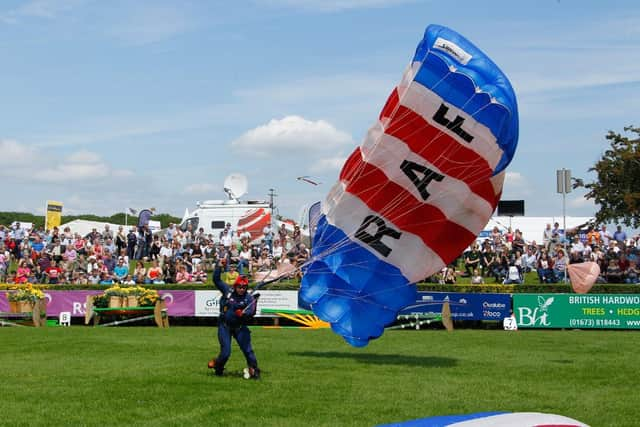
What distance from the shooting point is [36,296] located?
28672 millimetres

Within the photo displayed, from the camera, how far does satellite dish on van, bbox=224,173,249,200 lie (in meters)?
50.2

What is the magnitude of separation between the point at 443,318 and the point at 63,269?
17922 mm

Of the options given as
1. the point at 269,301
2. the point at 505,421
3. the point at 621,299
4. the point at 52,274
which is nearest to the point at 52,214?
the point at 52,274

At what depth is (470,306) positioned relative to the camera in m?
27.3

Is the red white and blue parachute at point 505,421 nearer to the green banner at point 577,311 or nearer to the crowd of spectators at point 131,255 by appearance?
the green banner at point 577,311

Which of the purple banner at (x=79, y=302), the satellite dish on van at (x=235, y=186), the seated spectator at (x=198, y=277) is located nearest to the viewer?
the purple banner at (x=79, y=302)

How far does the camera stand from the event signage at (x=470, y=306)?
2711cm

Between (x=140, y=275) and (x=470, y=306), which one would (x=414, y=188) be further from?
(x=140, y=275)

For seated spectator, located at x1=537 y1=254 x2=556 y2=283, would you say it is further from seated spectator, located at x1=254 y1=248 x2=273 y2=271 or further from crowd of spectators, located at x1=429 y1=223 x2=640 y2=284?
seated spectator, located at x1=254 y1=248 x2=273 y2=271

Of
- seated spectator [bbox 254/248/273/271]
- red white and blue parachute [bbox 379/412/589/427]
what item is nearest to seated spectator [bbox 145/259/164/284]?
seated spectator [bbox 254/248/273/271]

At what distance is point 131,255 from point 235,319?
26.7 metres

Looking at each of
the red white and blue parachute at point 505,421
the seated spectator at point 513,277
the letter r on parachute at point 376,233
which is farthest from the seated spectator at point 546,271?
the red white and blue parachute at point 505,421

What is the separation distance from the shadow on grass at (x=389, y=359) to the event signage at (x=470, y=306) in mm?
9004

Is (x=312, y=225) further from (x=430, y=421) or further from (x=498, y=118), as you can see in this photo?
(x=430, y=421)
